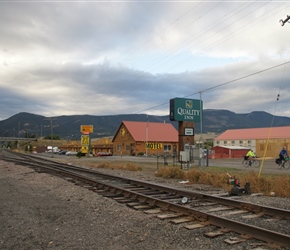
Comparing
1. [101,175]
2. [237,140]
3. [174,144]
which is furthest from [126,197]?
[237,140]

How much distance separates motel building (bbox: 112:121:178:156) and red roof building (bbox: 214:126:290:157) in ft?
49.8

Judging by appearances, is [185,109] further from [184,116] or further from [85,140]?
[85,140]

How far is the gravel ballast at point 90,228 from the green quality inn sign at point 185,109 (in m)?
18.3

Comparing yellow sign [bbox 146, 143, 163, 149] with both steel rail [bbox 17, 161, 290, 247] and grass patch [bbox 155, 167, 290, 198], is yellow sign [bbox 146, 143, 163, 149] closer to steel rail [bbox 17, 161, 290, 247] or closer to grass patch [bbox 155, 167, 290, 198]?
grass patch [bbox 155, 167, 290, 198]

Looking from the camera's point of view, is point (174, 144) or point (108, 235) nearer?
point (108, 235)

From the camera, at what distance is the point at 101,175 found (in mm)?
17984

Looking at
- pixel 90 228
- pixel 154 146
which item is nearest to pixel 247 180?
pixel 90 228

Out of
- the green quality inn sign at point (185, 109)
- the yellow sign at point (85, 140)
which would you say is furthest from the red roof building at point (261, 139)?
the yellow sign at point (85, 140)

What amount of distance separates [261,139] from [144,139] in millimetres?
24751

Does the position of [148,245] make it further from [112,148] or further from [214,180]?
[112,148]

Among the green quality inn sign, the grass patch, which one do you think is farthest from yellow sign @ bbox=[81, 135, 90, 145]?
the grass patch

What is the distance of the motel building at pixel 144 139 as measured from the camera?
67812mm

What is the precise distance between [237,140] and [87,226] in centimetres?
7533

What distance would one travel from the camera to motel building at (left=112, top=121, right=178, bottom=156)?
67812 mm
